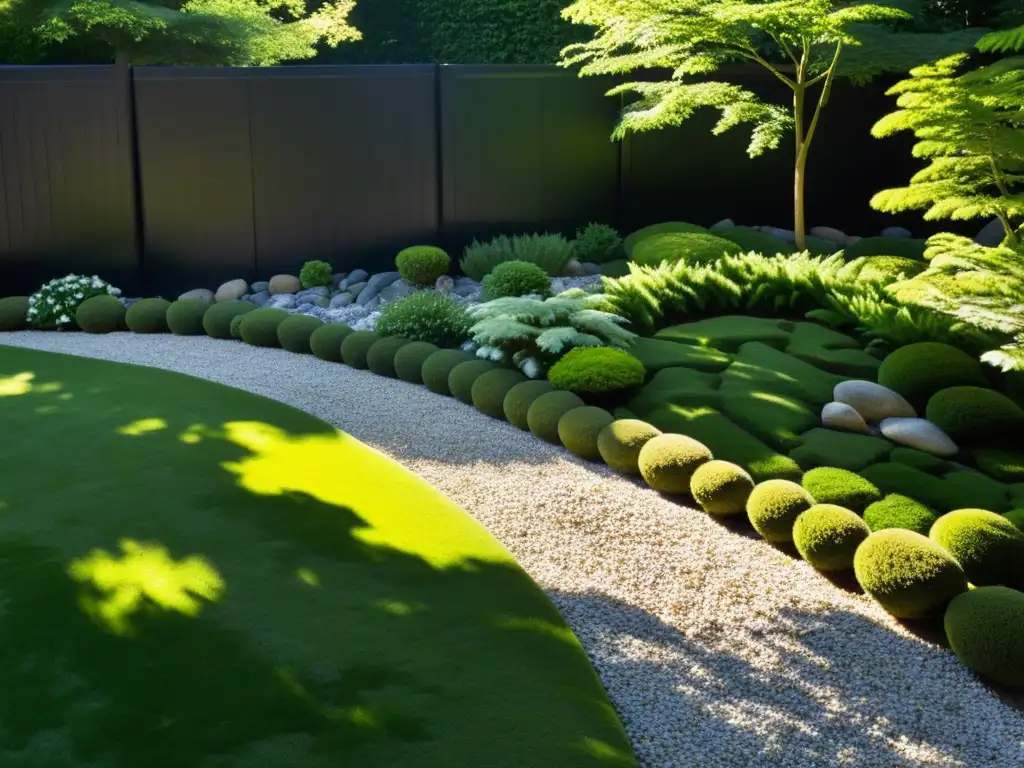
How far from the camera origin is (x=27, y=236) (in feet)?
37.6

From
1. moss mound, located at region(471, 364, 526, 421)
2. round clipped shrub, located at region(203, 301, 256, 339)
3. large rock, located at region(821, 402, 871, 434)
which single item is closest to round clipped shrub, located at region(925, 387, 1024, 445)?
large rock, located at region(821, 402, 871, 434)

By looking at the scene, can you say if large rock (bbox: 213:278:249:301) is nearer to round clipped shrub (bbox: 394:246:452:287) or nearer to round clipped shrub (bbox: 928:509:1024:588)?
round clipped shrub (bbox: 394:246:452:287)

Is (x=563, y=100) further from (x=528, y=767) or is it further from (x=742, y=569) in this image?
(x=528, y=767)

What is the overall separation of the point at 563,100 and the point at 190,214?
4.14m

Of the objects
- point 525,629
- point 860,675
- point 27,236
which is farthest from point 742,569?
point 27,236

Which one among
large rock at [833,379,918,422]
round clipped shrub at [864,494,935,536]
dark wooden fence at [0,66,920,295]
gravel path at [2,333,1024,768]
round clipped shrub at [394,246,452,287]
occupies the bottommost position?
gravel path at [2,333,1024,768]

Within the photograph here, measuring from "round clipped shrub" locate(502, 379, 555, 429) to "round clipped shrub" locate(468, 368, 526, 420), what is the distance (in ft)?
0.19

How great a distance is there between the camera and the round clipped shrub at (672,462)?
5.53 m

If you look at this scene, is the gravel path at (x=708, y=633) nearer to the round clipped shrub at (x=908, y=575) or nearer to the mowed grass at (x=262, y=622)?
the round clipped shrub at (x=908, y=575)

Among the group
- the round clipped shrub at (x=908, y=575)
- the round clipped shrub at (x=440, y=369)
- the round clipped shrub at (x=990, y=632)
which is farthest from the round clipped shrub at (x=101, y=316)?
the round clipped shrub at (x=990, y=632)

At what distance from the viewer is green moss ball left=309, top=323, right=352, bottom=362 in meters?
8.52

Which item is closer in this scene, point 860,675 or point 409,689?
point 409,689

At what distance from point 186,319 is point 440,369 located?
329 centimetres

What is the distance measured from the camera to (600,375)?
668 centimetres
